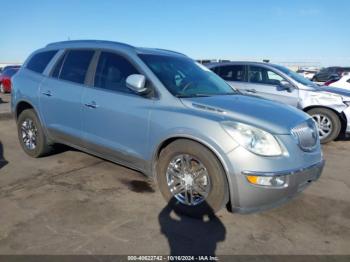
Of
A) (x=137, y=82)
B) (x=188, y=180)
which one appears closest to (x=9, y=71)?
(x=137, y=82)

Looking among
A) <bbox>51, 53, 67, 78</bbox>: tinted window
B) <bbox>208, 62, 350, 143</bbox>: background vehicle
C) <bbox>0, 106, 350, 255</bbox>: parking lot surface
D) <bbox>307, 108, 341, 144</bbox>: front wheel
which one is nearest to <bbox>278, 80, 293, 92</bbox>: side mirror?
<bbox>208, 62, 350, 143</bbox>: background vehicle

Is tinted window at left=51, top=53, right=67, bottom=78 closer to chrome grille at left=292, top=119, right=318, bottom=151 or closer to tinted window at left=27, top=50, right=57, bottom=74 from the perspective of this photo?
tinted window at left=27, top=50, right=57, bottom=74

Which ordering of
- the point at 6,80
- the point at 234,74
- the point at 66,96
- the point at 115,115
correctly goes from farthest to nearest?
the point at 6,80 < the point at 234,74 < the point at 66,96 < the point at 115,115

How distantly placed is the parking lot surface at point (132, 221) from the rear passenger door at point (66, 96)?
638 mm

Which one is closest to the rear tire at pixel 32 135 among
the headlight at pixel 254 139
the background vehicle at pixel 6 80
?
the headlight at pixel 254 139

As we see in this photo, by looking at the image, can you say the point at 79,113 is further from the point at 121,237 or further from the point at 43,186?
the point at 121,237

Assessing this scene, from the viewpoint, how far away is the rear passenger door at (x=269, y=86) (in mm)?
8211

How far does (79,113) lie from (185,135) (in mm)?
1800

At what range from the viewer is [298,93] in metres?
8.13

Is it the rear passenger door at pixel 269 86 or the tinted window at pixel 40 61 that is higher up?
the tinted window at pixel 40 61

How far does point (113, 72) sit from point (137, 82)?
2.46ft

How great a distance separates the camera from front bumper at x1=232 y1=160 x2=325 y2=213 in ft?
11.3

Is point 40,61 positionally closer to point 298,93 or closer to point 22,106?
point 22,106

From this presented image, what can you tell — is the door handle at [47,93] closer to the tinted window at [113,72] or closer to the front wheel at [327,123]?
the tinted window at [113,72]
